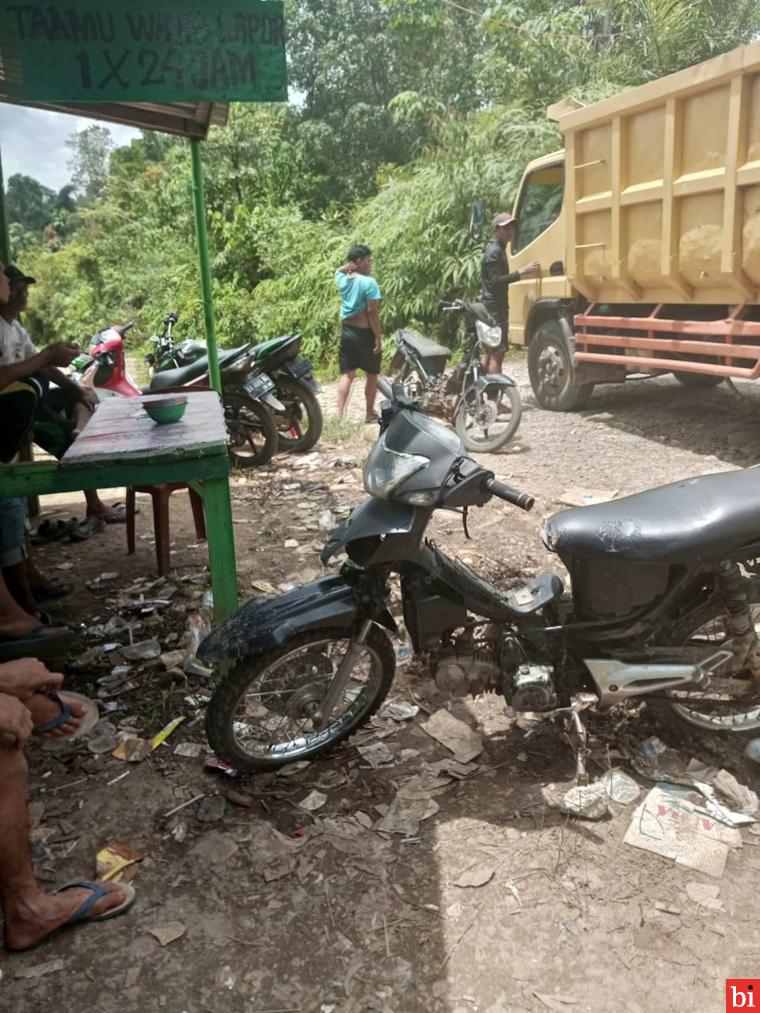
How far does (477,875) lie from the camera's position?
2299 mm

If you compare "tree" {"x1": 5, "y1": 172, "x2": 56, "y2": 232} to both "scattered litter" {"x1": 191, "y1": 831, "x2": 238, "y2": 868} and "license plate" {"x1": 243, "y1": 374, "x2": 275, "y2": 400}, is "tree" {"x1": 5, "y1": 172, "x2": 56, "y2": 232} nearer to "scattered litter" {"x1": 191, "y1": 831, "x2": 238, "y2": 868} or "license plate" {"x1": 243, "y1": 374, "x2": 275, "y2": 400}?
"license plate" {"x1": 243, "y1": 374, "x2": 275, "y2": 400}

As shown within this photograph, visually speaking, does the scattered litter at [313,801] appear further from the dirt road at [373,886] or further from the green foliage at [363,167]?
the green foliage at [363,167]

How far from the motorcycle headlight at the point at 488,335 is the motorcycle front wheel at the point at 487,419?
66cm

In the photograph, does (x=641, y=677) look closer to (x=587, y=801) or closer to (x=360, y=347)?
(x=587, y=801)

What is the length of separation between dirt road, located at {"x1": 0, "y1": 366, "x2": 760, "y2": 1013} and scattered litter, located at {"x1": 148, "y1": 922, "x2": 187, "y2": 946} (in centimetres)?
1

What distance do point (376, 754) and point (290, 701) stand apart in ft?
1.26

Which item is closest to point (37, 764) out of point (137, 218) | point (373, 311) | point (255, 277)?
point (373, 311)

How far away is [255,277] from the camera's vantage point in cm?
1534

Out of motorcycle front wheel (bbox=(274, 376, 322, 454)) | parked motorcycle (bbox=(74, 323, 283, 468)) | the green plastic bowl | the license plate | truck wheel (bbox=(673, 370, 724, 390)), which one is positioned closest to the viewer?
the green plastic bowl

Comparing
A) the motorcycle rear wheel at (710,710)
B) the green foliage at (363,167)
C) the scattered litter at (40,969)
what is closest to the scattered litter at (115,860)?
the scattered litter at (40,969)

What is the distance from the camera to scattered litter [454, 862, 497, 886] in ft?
7.47

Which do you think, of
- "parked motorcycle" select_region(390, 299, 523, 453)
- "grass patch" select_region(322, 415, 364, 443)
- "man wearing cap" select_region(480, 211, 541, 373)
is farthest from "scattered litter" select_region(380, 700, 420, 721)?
"man wearing cap" select_region(480, 211, 541, 373)

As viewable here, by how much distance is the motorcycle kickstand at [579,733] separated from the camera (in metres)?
2.63

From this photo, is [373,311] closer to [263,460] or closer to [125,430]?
[263,460]
